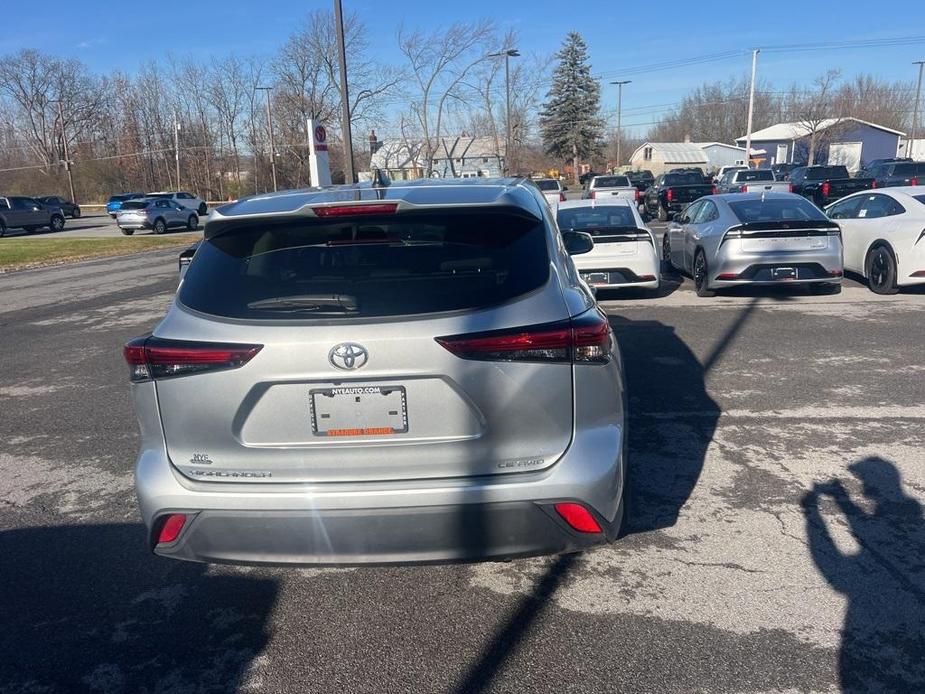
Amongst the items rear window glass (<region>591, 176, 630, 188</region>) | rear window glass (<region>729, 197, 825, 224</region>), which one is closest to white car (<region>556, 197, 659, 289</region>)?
rear window glass (<region>729, 197, 825, 224</region>)

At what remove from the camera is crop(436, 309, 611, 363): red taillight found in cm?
273

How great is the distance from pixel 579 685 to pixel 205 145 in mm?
75289

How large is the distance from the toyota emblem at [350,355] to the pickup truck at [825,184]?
22550 millimetres

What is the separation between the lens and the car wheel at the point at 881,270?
10.4 meters

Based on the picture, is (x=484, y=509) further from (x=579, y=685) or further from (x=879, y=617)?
(x=879, y=617)

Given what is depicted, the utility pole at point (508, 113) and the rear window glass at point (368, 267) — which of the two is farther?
the utility pole at point (508, 113)

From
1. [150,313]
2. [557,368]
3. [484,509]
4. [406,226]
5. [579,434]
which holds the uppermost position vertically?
[406,226]

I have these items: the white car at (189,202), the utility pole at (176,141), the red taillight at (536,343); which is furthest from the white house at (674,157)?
the red taillight at (536,343)

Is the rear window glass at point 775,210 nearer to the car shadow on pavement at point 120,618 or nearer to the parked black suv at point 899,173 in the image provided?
the car shadow on pavement at point 120,618

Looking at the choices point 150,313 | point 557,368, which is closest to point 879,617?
point 557,368

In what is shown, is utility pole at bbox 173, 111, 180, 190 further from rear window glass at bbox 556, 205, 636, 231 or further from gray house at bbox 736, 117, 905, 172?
rear window glass at bbox 556, 205, 636, 231

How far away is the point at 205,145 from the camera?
233 ft

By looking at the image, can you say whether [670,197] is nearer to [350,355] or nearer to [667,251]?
[667,251]

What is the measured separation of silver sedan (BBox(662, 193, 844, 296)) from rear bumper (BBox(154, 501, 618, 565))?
322 inches
